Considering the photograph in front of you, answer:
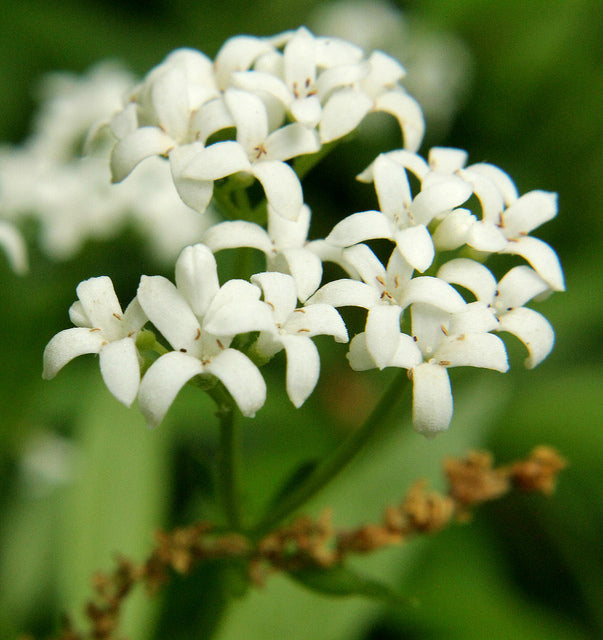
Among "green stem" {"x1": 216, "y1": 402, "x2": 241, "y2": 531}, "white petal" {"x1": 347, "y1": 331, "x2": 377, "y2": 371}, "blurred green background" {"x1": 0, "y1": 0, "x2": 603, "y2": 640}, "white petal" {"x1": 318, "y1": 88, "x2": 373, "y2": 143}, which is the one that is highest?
"white petal" {"x1": 318, "y1": 88, "x2": 373, "y2": 143}

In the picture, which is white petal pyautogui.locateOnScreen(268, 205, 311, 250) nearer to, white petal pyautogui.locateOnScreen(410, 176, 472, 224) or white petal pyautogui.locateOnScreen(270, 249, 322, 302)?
white petal pyautogui.locateOnScreen(270, 249, 322, 302)

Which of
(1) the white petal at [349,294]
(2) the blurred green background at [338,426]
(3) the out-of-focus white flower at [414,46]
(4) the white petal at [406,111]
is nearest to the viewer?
(1) the white petal at [349,294]

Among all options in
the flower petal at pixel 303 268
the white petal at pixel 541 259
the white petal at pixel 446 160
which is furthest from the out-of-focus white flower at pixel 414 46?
the flower petal at pixel 303 268

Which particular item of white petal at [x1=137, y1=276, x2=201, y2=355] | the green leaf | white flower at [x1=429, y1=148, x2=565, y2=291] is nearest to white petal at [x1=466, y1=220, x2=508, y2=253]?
white flower at [x1=429, y1=148, x2=565, y2=291]

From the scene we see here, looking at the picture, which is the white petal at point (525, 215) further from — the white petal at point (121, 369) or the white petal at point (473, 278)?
the white petal at point (121, 369)

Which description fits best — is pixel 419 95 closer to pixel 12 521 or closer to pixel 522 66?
pixel 522 66
